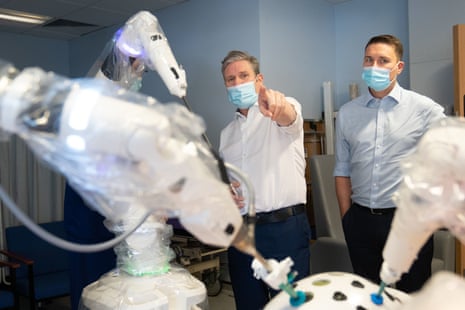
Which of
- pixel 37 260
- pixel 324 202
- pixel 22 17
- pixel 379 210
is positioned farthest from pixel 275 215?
pixel 22 17

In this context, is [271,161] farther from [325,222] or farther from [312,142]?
[312,142]

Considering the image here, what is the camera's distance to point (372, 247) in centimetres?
200

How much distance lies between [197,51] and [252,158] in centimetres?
236

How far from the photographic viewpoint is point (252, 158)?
1995 mm

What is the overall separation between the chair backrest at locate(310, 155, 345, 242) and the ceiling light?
2869mm

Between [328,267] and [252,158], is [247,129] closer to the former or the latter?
[252,158]

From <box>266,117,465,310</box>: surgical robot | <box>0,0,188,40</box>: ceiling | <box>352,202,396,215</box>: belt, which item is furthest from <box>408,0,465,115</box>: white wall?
<box>266,117,465,310</box>: surgical robot

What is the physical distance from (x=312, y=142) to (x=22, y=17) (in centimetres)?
290

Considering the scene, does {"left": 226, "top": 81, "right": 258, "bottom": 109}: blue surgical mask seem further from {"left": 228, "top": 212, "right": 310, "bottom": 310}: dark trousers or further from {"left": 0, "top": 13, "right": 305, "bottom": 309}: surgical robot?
{"left": 0, "top": 13, "right": 305, "bottom": 309}: surgical robot

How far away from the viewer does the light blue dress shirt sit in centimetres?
193

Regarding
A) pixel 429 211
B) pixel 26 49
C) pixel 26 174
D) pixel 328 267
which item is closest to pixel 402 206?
pixel 429 211

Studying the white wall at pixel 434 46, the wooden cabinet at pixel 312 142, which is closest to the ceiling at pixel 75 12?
the white wall at pixel 434 46

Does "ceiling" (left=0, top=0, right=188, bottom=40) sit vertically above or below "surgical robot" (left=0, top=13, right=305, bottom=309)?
above

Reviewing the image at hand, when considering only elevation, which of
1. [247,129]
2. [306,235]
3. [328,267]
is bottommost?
[328,267]
